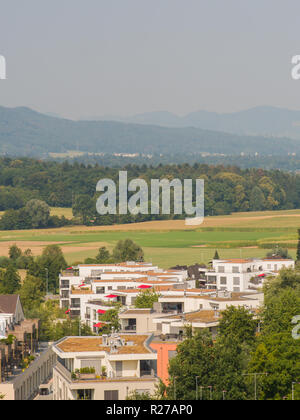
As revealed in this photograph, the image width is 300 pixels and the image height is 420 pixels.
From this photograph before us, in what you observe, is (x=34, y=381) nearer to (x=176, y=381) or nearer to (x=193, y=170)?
(x=176, y=381)

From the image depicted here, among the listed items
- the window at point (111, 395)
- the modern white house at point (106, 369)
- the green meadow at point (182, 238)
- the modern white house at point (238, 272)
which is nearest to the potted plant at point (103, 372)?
the modern white house at point (106, 369)

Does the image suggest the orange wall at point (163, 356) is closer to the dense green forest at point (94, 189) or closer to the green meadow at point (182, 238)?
the green meadow at point (182, 238)

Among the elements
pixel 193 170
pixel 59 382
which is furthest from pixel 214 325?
pixel 193 170

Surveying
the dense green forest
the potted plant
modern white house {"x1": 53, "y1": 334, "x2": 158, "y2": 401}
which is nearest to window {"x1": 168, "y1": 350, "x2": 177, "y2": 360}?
modern white house {"x1": 53, "y1": 334, "x2": 158, "y2": 401}

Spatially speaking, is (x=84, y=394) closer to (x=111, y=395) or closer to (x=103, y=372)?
(x=111, y=395)

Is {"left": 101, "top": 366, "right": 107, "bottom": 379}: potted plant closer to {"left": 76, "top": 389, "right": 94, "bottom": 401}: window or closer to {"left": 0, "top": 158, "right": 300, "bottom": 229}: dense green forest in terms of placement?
{"left": 76, "top": 389, "right": 94, "bottom": 401}: window

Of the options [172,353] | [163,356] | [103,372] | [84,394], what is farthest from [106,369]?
[84,394]

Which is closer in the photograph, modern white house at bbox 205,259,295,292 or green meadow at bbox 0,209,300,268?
modern white house at bbox 205,259,295,292
